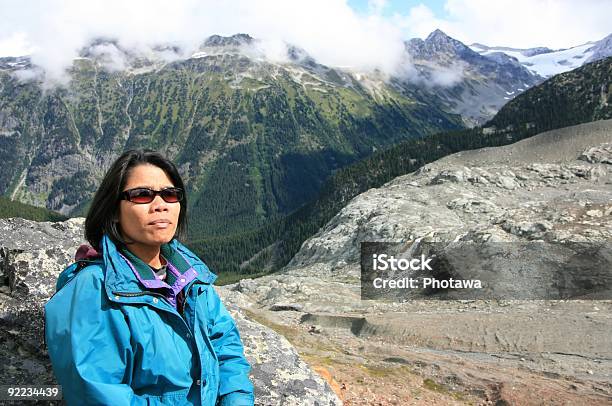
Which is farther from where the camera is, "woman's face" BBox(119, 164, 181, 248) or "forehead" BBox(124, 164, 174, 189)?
"forehead" BBox(124, 164, 174, 189)

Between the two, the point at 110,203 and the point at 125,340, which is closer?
the point at 125,340

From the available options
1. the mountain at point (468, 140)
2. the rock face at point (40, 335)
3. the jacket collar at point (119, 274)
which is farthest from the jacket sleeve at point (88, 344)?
the mountain at point (468, 140)

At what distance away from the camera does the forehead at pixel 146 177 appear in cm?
554

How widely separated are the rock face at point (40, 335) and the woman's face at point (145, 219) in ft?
16.3

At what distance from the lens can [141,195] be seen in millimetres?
5445

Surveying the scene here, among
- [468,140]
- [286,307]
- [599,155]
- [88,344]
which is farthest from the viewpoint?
[468,140]

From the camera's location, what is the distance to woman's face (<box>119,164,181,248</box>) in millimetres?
5367

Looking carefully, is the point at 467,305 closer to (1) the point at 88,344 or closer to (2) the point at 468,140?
(1) the point at 88,344

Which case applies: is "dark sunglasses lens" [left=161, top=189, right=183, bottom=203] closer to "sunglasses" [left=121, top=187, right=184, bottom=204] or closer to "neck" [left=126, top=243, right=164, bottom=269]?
"sunglasses" [left=121, top=187, right=184, bottom=204]

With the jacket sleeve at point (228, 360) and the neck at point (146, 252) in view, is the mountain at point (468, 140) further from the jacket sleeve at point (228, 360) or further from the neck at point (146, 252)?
the neck at point (146, 252)

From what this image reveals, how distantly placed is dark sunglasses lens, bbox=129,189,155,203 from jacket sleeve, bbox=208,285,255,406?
1521 millimetres

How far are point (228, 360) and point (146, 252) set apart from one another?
6.04 ft

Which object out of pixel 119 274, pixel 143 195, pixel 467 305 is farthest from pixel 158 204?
pixel 467 305

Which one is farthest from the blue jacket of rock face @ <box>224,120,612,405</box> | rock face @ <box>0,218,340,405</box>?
rock face @ <box>224,120,612,405</box>
